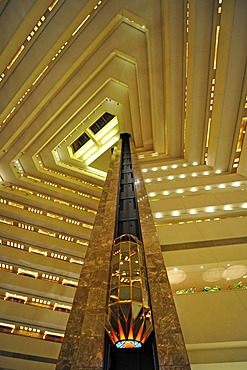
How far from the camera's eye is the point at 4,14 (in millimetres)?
7477

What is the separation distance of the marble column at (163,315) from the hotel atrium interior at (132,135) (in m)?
1.75

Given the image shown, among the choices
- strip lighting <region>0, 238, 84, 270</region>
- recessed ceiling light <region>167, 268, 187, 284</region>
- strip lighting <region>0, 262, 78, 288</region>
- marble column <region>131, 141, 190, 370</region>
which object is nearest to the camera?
marble column <region>131, 141, 190, 370</region>

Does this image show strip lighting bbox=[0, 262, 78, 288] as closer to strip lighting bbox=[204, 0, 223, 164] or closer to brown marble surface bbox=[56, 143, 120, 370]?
brown marble surface bbox=[56, 143, 120, 370]

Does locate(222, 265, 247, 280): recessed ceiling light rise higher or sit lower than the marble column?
higher

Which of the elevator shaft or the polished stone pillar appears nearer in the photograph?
the polished stone pillar

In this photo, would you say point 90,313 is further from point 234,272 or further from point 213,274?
point 234,272

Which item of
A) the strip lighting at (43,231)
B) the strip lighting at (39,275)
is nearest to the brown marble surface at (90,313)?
the strip lighting at (39,275)

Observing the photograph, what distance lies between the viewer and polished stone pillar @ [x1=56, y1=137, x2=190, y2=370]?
9.27ft

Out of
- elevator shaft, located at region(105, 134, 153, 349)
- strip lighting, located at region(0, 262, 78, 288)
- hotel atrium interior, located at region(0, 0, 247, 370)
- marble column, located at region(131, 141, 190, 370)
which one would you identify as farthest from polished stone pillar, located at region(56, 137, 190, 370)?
strip lighting, located at region(0, 262, 78, 288)

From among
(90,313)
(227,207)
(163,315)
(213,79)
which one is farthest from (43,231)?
(213,79)

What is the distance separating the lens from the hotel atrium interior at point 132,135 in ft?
21.4

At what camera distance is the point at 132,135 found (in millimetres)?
15438

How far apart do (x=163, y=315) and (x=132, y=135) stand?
1331 centimetres

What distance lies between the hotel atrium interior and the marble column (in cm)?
175
